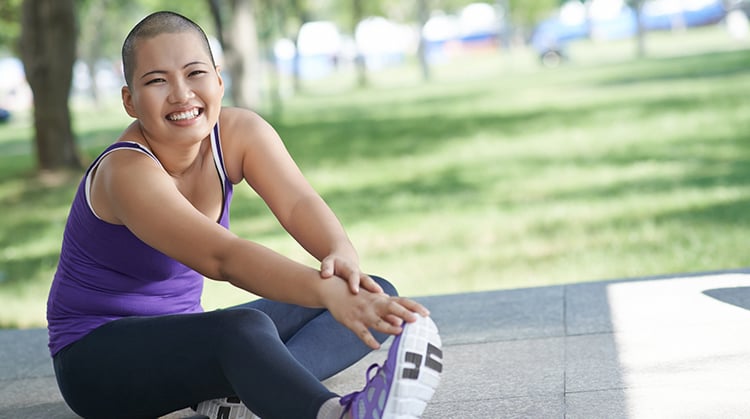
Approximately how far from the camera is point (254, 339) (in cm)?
277

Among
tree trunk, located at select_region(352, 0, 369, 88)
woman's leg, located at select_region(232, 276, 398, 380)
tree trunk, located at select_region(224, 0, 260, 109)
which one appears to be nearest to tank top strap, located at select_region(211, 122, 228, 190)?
woman's leg, located at select_region(232, 276, 398, 380)

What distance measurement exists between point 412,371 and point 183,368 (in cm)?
73

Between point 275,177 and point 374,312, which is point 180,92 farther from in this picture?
point 374,312

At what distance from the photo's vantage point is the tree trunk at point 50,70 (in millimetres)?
14633

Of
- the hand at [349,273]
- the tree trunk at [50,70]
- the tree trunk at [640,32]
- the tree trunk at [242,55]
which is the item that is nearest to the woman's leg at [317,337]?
the hand at [349,273]

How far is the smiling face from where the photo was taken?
3.02 m

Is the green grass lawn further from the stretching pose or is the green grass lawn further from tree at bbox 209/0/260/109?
the stretching pose

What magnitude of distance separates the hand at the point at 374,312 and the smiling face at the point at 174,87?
0.76m

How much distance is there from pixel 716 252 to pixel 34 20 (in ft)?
34.7

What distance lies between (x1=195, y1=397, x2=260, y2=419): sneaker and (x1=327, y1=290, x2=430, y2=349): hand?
1.86 feet

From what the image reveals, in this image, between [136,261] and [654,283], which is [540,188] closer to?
[654,283]

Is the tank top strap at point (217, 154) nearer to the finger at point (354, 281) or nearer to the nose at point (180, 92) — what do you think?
the nose at point (180, 92)

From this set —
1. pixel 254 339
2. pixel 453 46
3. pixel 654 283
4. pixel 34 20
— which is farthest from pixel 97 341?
pixel 453 46

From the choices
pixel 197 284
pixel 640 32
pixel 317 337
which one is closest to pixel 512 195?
pixel 317 337
